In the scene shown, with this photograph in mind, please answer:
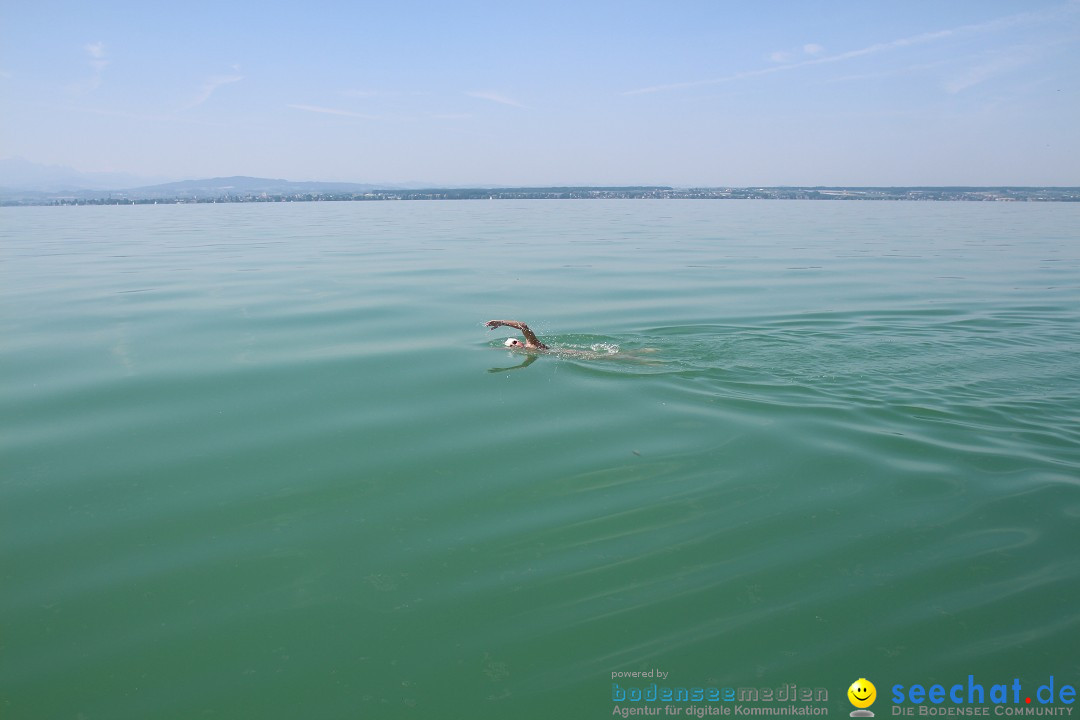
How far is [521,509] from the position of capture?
269 inches

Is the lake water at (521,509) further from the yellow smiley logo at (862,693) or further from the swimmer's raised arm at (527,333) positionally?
the swimmer's raised arm at (527,333)

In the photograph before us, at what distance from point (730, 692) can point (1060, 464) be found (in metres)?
5.39

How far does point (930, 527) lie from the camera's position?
6430 millimetres

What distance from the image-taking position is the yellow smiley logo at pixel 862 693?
15.0 feet

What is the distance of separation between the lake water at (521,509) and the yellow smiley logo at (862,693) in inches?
2.7

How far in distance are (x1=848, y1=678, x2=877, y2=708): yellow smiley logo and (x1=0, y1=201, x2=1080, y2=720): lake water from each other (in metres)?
0.07

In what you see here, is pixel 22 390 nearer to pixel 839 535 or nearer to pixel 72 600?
pixel 72 600

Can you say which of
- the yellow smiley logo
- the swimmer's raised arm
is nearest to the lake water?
the yellow smiley logo

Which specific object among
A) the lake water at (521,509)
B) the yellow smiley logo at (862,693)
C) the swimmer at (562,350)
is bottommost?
the yellow smiley logo at (862,693)

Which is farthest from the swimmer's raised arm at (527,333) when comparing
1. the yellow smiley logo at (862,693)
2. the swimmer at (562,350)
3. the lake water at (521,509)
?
the yellow smiley logo at (862,693)

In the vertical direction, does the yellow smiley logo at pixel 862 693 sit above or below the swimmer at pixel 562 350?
below

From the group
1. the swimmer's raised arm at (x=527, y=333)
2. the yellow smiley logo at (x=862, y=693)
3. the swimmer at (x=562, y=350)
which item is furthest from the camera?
the swimmer at (x=562, y=350)

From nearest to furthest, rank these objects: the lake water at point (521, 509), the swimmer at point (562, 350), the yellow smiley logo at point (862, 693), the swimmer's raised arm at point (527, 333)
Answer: the yellow smiley logo at point (862, 693) → the lake water at point (521, 509) → the swimmer's raised arm at point (527, 333) → the swimmer at point (562, 350)

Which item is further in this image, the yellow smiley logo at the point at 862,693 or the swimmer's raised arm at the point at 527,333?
the swimmer's raised arm at the point at 527,333
